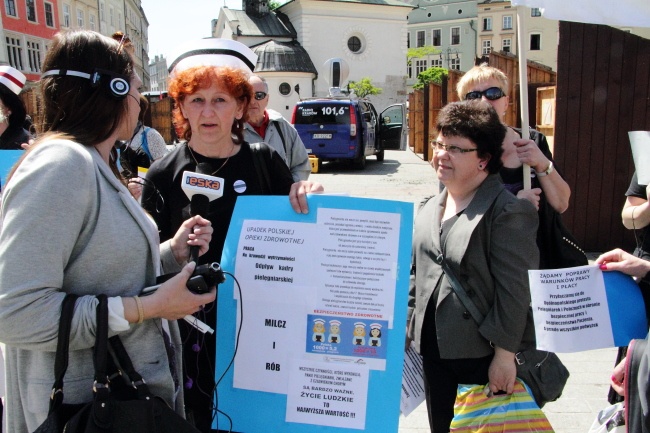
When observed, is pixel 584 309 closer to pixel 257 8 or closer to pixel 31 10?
pixel 31 10

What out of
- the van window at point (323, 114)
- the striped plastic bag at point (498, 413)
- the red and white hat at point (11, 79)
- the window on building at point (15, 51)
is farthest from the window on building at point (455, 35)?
the striped plastic bag at point (498, 413)

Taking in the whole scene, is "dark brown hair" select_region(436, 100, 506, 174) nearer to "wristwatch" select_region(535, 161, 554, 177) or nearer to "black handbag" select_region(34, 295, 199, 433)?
"wristwatch" select_region(535, 161, 554, 177)

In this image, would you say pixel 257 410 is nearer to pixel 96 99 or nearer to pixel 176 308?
pixel 176 308

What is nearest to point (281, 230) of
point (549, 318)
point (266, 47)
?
point (549, 318)

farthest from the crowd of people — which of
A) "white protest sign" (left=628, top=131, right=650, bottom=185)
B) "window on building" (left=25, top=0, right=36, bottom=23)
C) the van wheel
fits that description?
"window on building" (left=25, top=0, right=36, bottom=23)

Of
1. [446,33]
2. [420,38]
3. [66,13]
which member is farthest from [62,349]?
[420,38]

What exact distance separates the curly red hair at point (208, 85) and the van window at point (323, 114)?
15332mm

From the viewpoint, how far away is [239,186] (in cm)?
252

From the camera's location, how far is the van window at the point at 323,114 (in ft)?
58.2

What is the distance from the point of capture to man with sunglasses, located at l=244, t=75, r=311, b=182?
4582mm

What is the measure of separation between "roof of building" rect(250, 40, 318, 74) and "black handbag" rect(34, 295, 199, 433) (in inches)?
1825

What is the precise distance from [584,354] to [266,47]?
46729mm

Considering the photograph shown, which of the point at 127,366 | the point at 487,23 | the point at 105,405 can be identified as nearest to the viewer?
the point at 105,405

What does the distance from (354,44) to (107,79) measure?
188 feet
